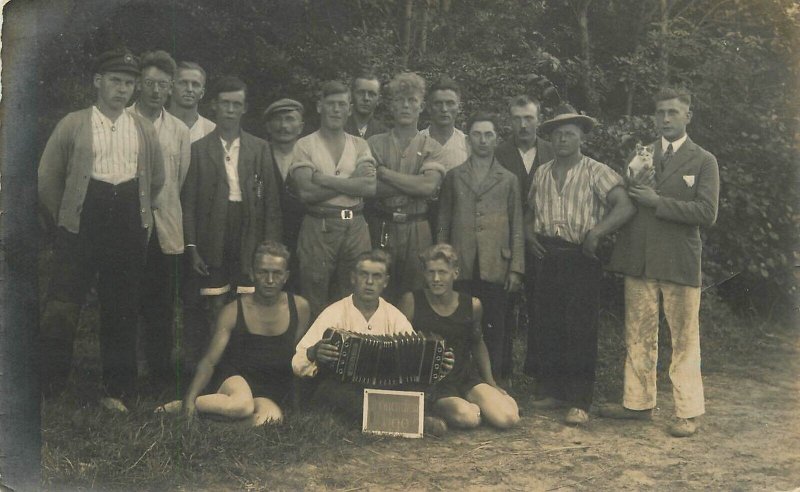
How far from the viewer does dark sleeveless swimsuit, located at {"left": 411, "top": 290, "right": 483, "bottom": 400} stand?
5.30m

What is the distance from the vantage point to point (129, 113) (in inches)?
203

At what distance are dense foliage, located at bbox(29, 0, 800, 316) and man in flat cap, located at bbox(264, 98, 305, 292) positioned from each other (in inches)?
3.2

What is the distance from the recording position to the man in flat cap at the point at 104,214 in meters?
5.03

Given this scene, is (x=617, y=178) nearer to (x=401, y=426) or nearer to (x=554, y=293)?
(x=554, y=293)

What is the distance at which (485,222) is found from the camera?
5520 millimetres

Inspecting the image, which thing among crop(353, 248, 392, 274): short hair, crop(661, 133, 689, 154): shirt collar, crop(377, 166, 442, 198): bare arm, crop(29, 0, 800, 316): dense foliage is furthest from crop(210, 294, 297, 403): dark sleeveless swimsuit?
crop(661, 133, 689, 154): shirt collar

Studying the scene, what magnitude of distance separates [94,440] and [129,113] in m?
1.88

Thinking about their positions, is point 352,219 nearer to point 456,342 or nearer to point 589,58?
point 456,342

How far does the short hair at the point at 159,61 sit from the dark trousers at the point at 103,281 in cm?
70

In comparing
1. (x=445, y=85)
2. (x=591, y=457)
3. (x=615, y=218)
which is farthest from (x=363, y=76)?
(x=591, y=457)

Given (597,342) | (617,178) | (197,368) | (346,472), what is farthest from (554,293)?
(197,368)

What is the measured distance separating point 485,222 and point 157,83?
2.17 meters

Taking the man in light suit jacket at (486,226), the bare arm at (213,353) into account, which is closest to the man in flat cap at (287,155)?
the bare arm at (213,353)

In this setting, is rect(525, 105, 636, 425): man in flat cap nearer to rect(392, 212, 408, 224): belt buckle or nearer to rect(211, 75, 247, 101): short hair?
rect(392, 212, 408, 224): belt buckle
